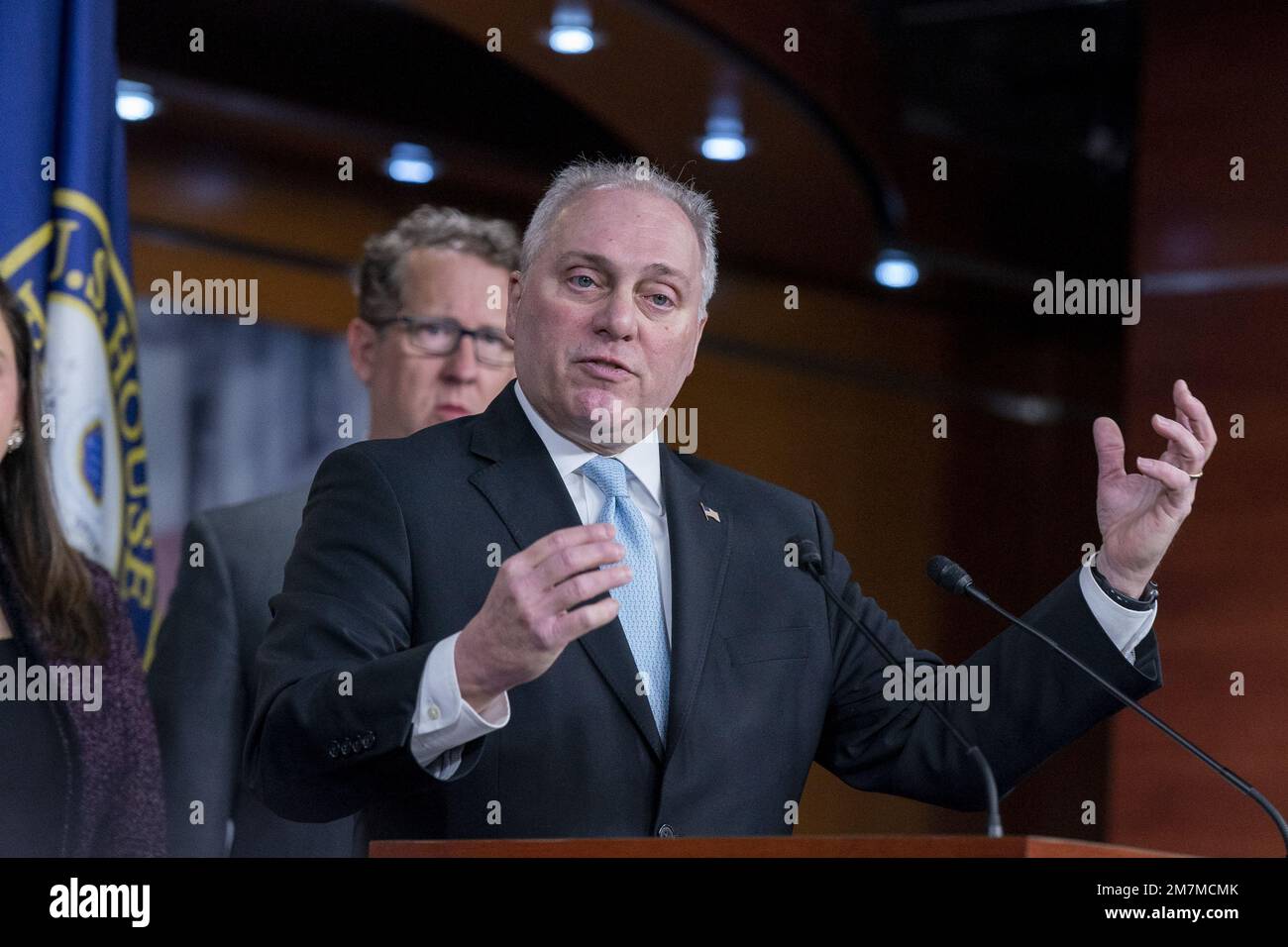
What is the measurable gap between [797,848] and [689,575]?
0.71 metres

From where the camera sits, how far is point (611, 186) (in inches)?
101

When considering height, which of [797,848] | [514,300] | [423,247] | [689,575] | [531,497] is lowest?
[797,848]

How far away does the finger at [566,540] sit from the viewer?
1825 millimetres

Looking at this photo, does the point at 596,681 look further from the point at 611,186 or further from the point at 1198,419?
the point at 1198,419

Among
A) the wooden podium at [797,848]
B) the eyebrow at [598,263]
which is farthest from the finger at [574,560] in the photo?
the eyebrow at [598,263]

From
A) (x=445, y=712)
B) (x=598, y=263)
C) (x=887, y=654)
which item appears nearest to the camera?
(x=445, y=712)

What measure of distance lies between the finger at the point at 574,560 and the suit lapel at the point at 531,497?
45cm

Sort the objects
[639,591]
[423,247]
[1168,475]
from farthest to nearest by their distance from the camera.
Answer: [423,247] → [639,591] → [1168,475]

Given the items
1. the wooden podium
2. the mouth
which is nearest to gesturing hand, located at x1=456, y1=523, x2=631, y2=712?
the wooden podium

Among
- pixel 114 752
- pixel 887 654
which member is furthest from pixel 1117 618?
pixel 114 752

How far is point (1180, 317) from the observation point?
530cm

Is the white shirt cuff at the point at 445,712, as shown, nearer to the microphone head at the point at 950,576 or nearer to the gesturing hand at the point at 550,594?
the gesturing hand at the point at 550,594

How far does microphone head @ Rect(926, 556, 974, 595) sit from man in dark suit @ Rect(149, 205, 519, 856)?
1.52 meters

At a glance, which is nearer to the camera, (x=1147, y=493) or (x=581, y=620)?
(x=581, y=620)
